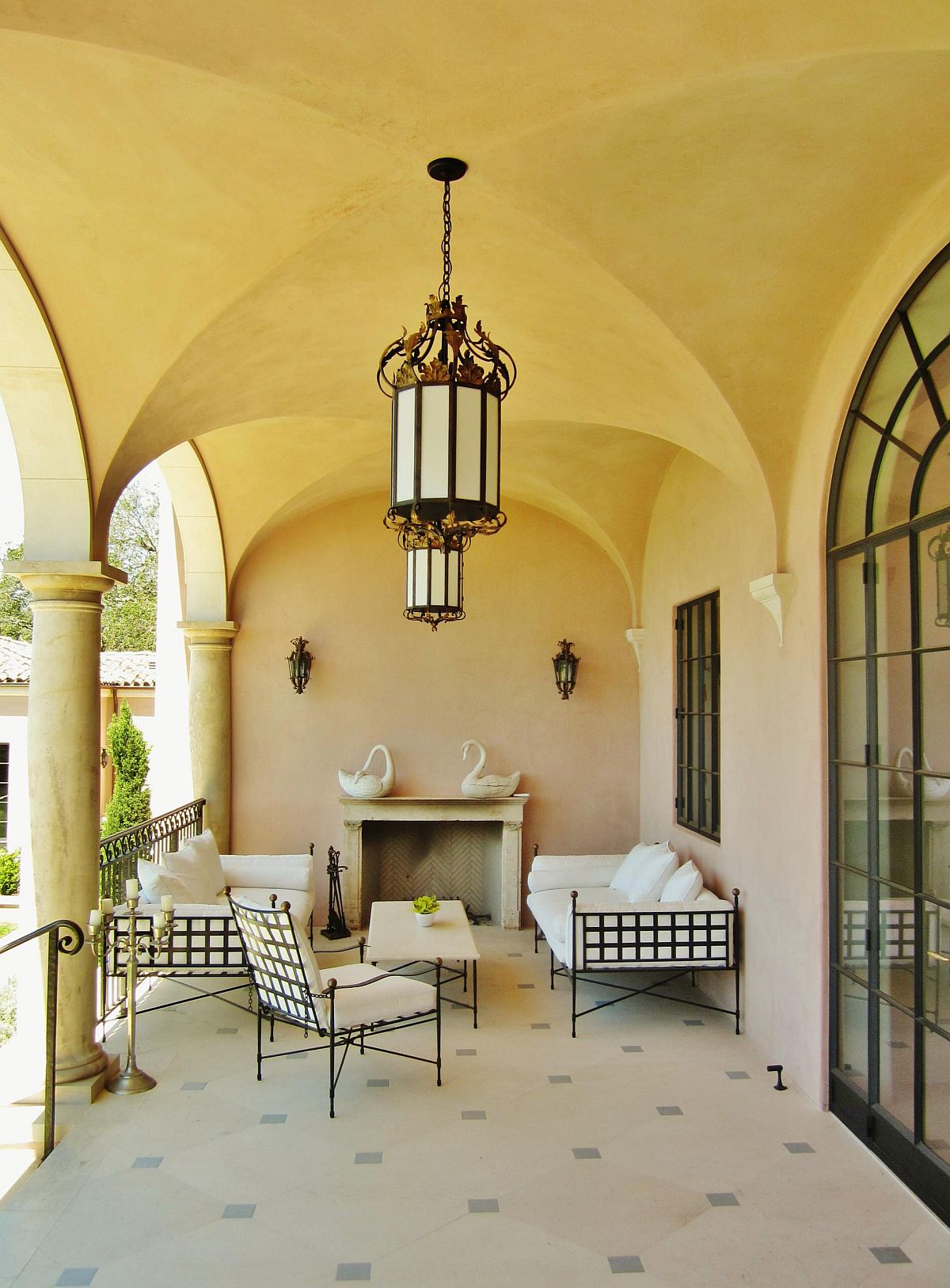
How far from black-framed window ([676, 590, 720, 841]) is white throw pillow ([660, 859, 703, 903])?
1.48ft

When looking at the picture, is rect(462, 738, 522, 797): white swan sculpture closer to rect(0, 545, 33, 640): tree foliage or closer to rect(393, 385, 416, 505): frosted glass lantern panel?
rect(393, 385, 416, 505): frosted glass lantern panel

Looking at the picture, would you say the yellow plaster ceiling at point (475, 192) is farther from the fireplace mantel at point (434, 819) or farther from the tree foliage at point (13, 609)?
the tree foliage at point (13, 609)

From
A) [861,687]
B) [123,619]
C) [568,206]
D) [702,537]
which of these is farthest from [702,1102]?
[123,619]

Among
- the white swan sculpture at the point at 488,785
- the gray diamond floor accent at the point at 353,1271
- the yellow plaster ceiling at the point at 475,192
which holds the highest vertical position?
the yellow plaster ceiling at the point at 475,192

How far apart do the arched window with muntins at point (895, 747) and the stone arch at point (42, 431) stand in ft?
13.0

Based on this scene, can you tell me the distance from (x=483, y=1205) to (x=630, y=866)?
4.02 meters

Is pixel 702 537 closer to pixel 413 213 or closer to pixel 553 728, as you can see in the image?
pixel 553 728

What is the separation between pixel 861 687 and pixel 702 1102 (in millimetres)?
2358

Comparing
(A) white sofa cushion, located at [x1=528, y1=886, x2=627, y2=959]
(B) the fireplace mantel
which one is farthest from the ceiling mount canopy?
(B) the fireplace mantel

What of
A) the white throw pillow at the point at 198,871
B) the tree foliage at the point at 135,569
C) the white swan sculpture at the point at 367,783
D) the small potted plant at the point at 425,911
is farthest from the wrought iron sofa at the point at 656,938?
the tree foliage at the point at 135,569

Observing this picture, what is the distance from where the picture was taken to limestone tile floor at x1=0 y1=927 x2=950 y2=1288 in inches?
137

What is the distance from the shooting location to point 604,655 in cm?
954

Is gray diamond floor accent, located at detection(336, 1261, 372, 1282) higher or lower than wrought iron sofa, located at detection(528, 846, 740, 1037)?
lower

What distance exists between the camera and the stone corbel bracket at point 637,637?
9188 mm
